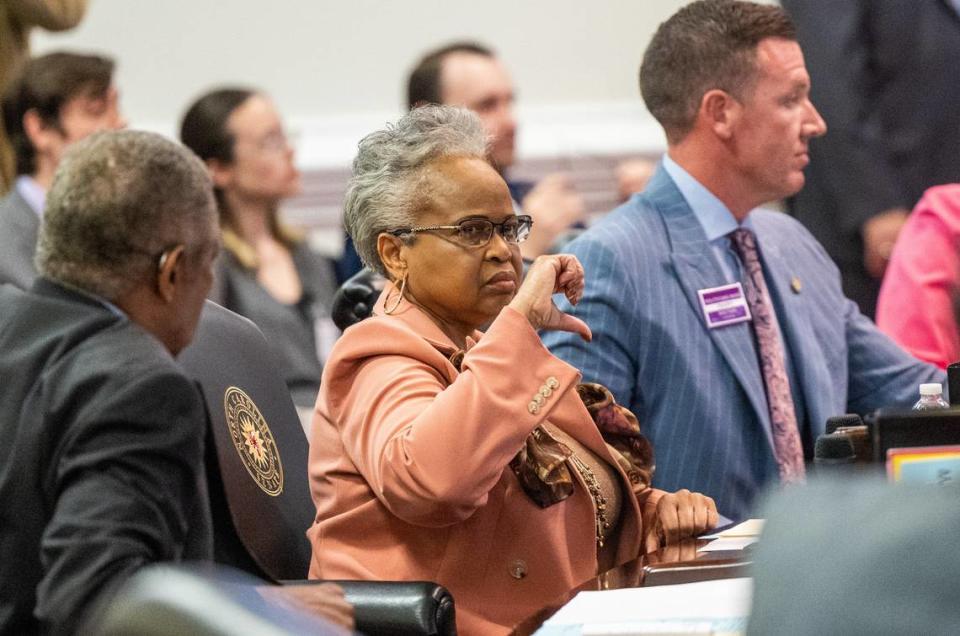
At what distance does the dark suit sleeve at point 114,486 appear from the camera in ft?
5.72

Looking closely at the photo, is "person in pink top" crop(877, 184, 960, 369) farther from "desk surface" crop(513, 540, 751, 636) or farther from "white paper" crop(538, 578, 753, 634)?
"white paper" crop(538, 578, 753, 634)

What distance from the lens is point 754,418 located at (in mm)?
3059

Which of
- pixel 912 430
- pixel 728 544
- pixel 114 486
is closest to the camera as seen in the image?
pixel 912 430

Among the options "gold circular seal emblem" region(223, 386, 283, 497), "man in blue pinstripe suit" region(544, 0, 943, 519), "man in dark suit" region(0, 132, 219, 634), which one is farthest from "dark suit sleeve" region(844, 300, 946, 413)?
"man in dark suit" region(0, 132, 219, 634)

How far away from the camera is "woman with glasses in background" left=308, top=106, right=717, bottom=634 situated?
2.10 m

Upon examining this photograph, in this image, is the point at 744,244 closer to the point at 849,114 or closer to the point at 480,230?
the point at 480,230

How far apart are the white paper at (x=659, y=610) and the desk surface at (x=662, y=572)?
0.12 ft

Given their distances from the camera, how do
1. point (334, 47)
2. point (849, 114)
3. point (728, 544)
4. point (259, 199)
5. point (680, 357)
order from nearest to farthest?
point (728, 544) → point (680, 357) → point (849, 114) → point (259, 199) → point (334, 47)

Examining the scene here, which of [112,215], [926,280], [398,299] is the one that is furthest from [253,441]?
[926,280]

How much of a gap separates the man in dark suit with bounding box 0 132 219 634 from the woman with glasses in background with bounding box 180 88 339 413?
2.82 metres

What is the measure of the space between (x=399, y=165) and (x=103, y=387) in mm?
736

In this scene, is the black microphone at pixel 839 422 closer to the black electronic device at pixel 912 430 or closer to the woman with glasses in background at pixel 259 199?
the black electronic device at pixel 912 430

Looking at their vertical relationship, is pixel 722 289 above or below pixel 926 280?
above

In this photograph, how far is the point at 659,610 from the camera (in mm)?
1733
